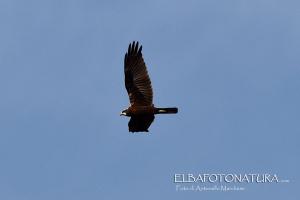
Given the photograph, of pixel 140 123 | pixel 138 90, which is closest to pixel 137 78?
pixel 138 90

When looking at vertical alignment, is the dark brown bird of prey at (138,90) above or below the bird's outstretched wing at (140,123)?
above

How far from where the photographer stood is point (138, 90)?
114 feet

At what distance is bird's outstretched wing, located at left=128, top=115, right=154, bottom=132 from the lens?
115ft

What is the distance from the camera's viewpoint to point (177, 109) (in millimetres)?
33906

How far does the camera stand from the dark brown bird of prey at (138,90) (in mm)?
34719

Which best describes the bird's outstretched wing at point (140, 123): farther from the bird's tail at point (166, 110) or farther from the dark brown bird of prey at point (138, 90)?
the bird's tail at point (166, 110)

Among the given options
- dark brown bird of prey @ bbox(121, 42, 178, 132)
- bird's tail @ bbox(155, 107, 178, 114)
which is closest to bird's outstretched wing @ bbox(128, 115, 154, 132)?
dark brown bird of prey @ bbox(121, 42, 178, 132)

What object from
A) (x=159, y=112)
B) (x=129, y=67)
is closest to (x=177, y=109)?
(x=159, y=112)

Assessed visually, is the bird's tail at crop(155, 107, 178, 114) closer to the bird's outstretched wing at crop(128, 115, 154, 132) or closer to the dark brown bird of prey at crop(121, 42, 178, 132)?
the dark brown bird of prey at crop(121, 42, 178, 132)

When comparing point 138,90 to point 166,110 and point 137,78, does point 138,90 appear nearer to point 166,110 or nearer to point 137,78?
point 137,78

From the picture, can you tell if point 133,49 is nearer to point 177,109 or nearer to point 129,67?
point 129,67

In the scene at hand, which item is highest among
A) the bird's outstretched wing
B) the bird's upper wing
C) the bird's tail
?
the bird's upper wing

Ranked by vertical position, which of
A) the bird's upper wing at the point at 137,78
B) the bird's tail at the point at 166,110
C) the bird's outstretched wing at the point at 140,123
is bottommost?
the bird's outstretched wing at the point at 140,123

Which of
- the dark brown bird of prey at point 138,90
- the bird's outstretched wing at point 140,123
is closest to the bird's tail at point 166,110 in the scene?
the dark brown bird of prey at point 138,90
